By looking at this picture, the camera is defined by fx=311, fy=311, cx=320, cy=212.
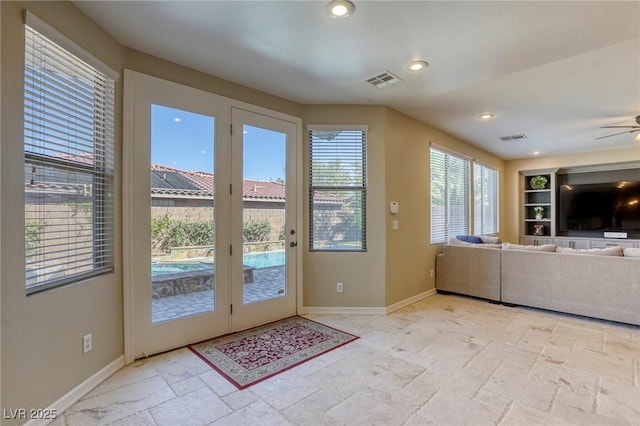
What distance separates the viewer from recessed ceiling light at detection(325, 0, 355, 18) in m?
1.92

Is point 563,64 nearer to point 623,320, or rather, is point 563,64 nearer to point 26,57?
point 623,320

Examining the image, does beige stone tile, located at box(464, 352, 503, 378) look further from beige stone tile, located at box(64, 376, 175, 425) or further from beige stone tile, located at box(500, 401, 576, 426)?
beige stone tile, located at box(64, 376, 175, 425)

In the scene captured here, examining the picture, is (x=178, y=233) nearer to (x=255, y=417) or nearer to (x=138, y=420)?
(x=138, y=420)

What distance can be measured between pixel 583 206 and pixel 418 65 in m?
6.20

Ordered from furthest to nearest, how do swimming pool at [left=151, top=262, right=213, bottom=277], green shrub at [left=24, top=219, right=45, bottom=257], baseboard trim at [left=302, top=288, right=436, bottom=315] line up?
baseboard trim at [left=302, top=288, right=436, bottom=315], swimming pool at [left=151, top=262, right=213, bottom=277], green shrub at [left=24, top=219, right=45, bottom=257]

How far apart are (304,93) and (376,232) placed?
1820 millimetres

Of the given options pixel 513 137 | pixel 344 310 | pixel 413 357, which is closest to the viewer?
pixel 413 357

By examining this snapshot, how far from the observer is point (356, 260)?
12.5ft

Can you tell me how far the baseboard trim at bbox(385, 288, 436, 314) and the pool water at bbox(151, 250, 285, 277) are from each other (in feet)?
4.88

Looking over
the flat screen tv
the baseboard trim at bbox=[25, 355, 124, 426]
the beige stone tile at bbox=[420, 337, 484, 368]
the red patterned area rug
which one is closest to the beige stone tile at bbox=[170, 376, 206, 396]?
the red patterned area rug

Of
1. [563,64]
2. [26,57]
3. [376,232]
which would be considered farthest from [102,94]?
[563,64]

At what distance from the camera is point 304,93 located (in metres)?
3.43

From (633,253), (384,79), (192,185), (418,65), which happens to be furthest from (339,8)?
(633,253)

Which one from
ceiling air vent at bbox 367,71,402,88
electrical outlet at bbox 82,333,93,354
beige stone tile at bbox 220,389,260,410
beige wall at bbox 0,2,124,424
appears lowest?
beige stone tile at bbox 220,389,260,410
